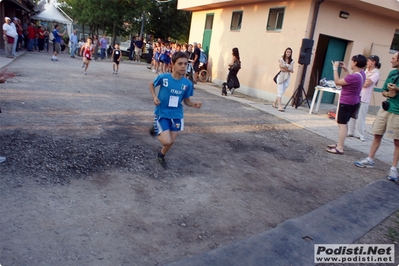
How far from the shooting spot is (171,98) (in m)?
4.66

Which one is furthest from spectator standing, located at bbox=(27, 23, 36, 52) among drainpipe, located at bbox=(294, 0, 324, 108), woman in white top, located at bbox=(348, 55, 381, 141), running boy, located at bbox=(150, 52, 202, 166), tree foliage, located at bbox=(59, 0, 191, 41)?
woman in white top, located at bbox=(348, 55, 381, 141)

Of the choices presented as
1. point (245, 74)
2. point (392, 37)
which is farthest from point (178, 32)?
point (392, 37)

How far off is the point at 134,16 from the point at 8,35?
61.2ft

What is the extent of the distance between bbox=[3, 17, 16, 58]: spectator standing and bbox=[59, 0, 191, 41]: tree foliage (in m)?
16.5

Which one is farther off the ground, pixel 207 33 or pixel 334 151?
pixel 207 33

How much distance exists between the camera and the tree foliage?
3158 cm

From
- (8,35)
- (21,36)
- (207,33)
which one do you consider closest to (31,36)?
(21,36)

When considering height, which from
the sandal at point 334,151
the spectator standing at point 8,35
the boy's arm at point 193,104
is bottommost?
the sandal at point 334,151

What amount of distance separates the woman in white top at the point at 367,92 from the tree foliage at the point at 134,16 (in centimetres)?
2667

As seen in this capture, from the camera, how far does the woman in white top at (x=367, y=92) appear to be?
7523 mm

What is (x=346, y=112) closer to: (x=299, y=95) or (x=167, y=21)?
(x=299, y=95)

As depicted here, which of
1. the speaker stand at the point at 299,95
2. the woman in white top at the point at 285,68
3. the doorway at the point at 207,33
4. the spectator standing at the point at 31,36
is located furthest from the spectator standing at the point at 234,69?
the spectator standing at the point at 31,36

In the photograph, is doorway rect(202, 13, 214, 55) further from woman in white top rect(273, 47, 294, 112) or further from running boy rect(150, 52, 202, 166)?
running boy rect(150, 52, 202, 166)

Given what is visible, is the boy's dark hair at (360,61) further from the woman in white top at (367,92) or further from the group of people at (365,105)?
the woman in white top at (367,92)
